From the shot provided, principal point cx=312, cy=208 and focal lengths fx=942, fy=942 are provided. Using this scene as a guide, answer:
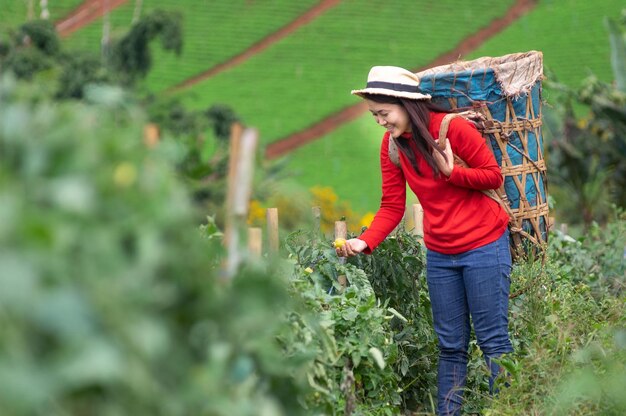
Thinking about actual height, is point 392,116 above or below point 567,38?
above

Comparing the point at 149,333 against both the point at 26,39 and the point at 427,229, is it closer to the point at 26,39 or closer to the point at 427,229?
the point at 427,229

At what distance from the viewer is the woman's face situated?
3838mm

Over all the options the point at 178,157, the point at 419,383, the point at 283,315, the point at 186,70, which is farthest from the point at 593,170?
the point at 186,70

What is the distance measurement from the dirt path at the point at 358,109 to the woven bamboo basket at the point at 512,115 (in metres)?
20.1

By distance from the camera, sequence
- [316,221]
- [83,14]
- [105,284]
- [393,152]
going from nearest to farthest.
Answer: [105,284] → [393,152] → [316,221] → [83,14]

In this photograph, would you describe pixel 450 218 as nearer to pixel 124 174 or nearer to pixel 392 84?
pixel 392 84

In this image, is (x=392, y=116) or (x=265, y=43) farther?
(x=265, y=43)

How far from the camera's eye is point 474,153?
388 cm

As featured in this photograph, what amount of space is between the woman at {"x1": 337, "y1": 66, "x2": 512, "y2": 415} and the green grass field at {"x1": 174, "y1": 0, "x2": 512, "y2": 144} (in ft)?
77.3

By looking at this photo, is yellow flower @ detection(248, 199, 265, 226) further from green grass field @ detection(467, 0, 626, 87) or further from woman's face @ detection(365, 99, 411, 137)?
green grass field @ detection(467, 0, 626, 87)

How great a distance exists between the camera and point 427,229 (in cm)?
407

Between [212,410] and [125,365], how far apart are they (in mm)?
250

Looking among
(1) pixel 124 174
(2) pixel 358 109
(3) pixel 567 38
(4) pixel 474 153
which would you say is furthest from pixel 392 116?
(3) pixel 567 38

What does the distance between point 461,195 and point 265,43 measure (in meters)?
29.8
